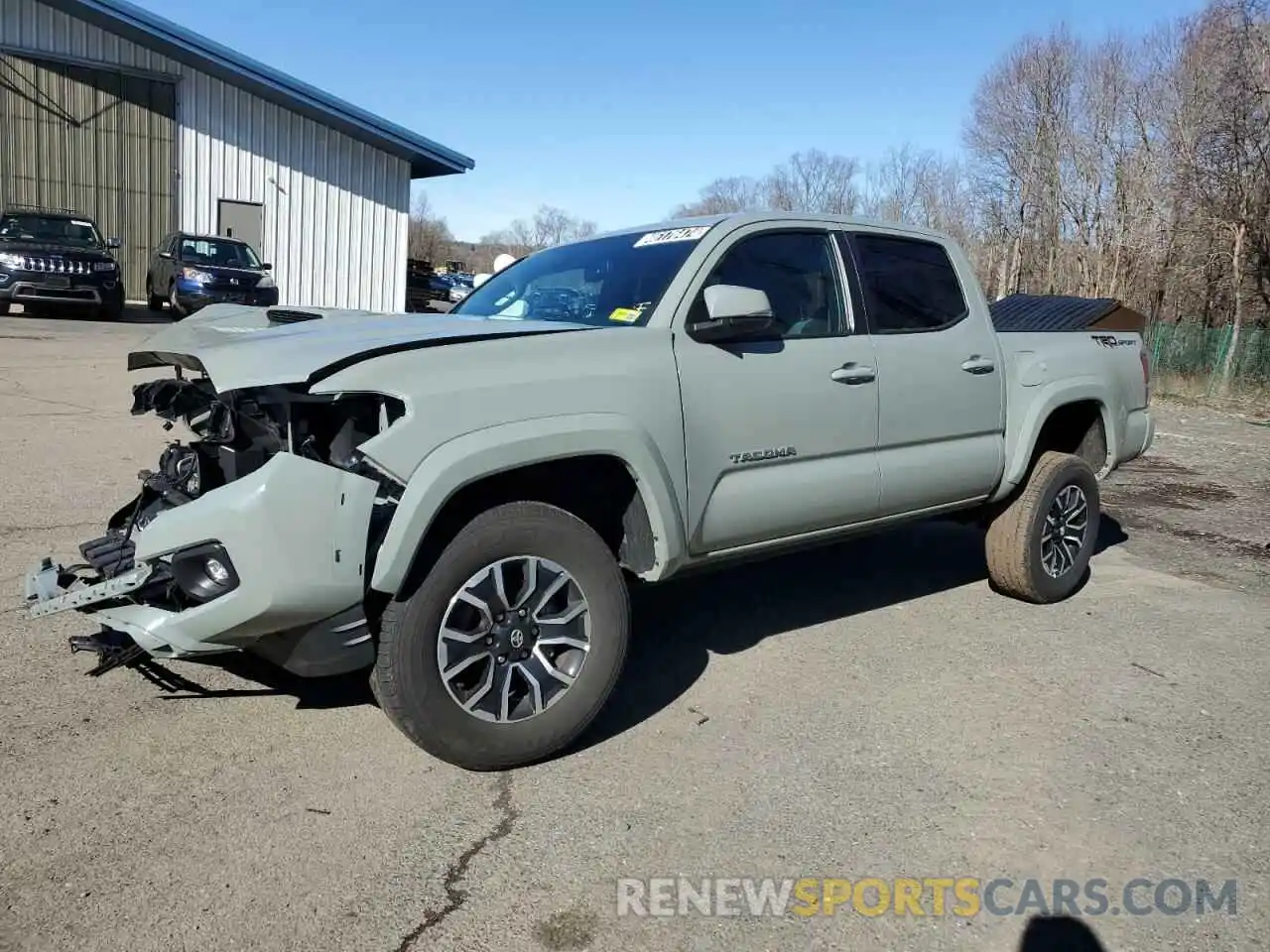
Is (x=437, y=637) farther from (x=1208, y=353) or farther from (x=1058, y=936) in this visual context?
(x=1208, y=353)

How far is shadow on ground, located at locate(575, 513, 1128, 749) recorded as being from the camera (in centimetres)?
428

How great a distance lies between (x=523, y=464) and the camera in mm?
3350

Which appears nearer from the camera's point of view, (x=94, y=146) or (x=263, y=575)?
(x=263, y=575)

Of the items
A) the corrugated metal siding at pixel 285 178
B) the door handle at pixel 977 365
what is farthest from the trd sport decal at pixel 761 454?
the corrugated metal siding at pixel 285 178

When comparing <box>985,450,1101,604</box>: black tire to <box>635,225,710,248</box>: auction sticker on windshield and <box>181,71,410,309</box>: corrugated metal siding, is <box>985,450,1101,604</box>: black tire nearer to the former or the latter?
<box>635,225,710,248</box>: auction sticker on windshield

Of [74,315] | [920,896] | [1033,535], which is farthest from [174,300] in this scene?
[920,896]

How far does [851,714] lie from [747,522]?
872 millimetres

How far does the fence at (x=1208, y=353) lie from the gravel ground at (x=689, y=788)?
20137 mm

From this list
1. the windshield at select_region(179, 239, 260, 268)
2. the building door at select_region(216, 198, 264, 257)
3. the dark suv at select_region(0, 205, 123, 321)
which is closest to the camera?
the dark suv at select_region(0, 205, 123, 321)

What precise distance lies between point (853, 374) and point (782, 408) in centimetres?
48

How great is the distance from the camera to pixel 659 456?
12.1 ft

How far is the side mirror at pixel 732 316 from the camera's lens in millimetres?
3746

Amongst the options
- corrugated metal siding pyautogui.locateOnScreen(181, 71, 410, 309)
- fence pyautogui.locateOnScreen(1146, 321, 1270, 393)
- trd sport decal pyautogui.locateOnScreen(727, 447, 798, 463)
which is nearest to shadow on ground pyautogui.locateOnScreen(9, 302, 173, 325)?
corrugated metal siding pyautogui.locateOnScreen(181, 71, 410, 309)

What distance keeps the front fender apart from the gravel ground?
767mm
